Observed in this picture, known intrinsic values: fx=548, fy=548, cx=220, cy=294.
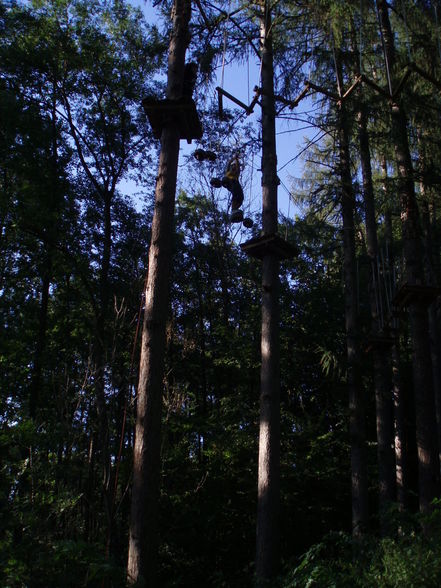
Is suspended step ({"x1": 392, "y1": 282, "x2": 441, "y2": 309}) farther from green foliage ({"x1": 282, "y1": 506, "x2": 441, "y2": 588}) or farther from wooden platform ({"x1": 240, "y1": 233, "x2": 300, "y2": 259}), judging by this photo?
green foliage ({"x1": 282, "y1": 506, "x2": 441, "y2": 588})

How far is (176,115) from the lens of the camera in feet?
21.2

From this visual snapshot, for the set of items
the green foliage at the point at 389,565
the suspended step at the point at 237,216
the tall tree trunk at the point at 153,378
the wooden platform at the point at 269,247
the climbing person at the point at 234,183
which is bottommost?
the green foliage at the point at 389,565

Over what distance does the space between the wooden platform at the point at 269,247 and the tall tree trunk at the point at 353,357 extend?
3.45 meters

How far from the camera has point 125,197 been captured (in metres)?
15.8

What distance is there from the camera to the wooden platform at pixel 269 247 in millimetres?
7398

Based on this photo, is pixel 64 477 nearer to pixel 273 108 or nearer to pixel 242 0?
pixel 273 108

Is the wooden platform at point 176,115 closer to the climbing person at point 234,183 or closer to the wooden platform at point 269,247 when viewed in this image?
the wooden platform at point 269,247

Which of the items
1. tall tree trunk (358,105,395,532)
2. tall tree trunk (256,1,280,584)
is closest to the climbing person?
tall tree trunk (256,1,280,584)

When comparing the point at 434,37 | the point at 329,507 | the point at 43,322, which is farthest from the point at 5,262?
the point at 434,37

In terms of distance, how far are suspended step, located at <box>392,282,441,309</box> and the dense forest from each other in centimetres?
4

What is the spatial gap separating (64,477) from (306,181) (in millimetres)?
11254

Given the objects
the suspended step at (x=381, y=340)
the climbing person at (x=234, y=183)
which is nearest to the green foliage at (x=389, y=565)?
the suspended step at (x=381, y=340)

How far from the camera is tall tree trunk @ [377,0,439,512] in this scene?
724 centimetres

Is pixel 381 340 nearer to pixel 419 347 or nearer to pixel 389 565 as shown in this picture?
pixel 419 347
